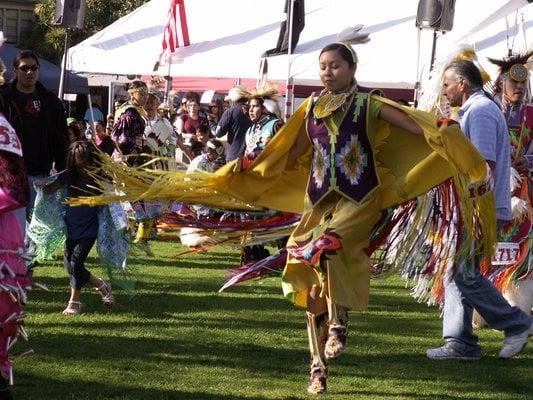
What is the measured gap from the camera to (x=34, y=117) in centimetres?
802

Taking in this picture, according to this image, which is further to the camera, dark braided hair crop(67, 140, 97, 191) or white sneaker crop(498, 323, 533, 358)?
dark braided hair crop(67, 140, 97, 191)

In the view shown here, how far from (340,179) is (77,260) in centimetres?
281

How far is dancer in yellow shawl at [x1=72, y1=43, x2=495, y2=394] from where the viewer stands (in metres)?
5.66

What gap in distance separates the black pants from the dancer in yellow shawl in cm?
204

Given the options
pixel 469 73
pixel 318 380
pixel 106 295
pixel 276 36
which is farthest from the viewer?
pixel 276 36

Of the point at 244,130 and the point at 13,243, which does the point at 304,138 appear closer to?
the point at 13,243

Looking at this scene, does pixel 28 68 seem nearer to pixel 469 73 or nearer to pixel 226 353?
pixel 226 353

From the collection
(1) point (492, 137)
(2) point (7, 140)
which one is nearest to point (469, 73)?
(1) point (492, 137)

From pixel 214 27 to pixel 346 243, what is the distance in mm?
11393

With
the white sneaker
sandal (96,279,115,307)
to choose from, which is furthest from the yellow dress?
sandal (96,279,115,307)

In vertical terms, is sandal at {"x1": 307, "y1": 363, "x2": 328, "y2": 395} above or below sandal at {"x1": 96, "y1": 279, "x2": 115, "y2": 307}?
above

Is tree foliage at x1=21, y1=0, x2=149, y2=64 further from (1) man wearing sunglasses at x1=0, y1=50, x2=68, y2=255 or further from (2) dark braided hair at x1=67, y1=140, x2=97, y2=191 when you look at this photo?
(2) dark braided hair at x1=67, y1=140, x2=97, y2=191

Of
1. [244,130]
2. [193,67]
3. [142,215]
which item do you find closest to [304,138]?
[142,215]

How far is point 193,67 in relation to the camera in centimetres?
1670
